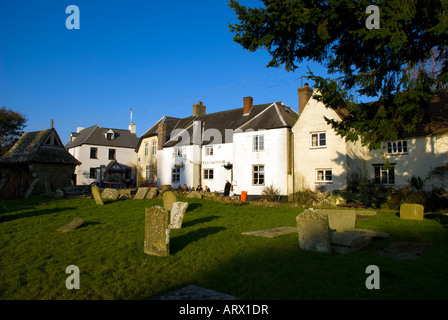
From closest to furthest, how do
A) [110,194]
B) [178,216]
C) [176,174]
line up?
[178,216] → [110,194] → [176,174]

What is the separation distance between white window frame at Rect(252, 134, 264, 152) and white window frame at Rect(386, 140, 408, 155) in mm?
11296

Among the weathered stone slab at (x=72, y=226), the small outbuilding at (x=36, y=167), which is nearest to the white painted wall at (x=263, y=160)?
the small outbuilding at (x=36, y=167)

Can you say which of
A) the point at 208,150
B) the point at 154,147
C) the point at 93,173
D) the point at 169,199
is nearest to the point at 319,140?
the point at 208,150

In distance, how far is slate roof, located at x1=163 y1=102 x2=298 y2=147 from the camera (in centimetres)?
3328

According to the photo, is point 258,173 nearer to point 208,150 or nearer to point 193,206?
point 208,150

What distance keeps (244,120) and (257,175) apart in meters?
7.55

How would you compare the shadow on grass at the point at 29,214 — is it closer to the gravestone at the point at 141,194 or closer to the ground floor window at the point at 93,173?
the gravestone at the point at 141,194

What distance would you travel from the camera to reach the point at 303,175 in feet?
98.1

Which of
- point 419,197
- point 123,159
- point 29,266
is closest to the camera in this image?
point 29,266

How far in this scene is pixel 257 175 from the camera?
33.2m

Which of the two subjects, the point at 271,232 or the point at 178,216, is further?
the point at 178,216

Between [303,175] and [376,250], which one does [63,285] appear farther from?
[303,175]
